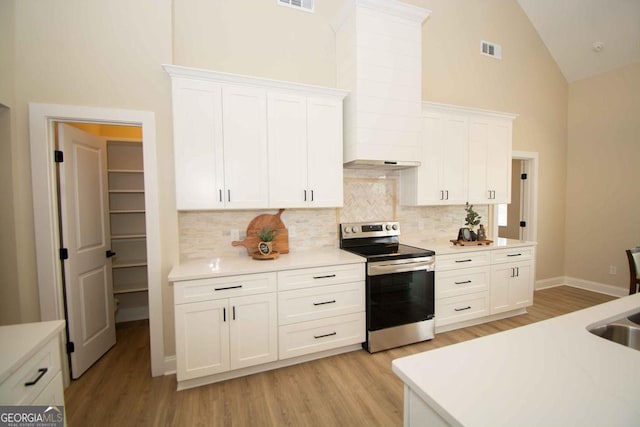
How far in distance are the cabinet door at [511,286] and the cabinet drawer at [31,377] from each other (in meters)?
3.79

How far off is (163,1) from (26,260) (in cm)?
235

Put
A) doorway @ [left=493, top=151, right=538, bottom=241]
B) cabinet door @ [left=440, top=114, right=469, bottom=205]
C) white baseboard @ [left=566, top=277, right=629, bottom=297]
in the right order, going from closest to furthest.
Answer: cabinet door @ [left=440, top=114, right=469, bottom=205] → white baseboard @ [left=566, top=277, right=629, bottom=297] → doorway @ [left=493, top=151, right=538, bottom=241]

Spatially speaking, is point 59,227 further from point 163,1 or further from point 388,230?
point 388,230

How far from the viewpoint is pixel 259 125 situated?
2475mm

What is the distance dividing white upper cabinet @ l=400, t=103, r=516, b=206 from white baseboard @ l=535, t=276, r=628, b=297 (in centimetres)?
202

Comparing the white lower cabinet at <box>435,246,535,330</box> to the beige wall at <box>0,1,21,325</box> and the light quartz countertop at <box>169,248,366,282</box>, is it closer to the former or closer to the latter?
the light quartz countertop at <box>169,248,366,282</box>

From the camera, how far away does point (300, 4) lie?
9.61ft

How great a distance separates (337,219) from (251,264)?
116cm

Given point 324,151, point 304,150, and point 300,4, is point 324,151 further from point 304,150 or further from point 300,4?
point 300,4

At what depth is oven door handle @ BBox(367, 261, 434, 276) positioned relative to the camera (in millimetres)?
2562

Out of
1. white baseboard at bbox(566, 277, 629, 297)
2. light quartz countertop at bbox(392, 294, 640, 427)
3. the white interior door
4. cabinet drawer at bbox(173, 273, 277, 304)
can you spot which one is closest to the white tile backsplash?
cabinet drawer at bbox(173, 273, 277, 304)

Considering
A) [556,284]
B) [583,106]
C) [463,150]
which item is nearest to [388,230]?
[463,150]

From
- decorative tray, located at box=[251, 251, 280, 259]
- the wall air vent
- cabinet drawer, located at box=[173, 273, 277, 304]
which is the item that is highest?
the wall air vent

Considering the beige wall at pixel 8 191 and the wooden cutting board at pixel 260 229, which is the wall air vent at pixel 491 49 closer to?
the wooden cutting board at pixel 260 229
